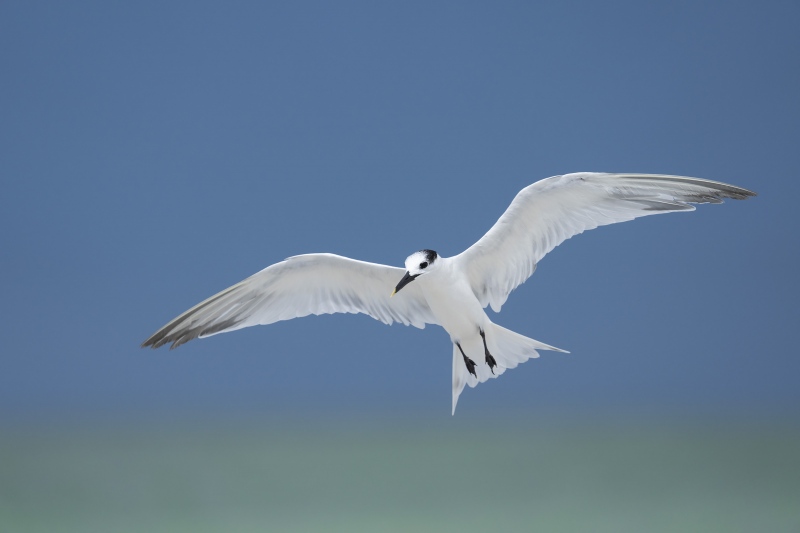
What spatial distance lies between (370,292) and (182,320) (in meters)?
0.81

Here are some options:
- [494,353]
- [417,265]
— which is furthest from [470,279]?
[417,265]

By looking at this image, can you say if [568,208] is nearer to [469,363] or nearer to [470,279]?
[470,279]

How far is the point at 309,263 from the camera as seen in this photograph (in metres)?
3.93

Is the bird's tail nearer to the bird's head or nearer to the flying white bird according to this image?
the flying white bird

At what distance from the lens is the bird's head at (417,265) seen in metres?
3.57

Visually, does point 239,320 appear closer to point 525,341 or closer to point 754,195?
point 525,341

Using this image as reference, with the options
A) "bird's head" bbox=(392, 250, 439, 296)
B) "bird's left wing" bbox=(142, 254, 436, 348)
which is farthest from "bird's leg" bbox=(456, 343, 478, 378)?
"bird's head" bbox=(392, 250, 439, 296)

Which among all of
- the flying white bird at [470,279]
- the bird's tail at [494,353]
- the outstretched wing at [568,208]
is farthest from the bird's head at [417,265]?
the bird's tail at [494,353]

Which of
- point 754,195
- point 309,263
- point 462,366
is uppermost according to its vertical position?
point 309,263

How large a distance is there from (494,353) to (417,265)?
56cm

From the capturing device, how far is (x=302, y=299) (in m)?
4.10

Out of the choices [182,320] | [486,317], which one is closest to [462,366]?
[486,317]

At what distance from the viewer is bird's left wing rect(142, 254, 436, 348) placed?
12.9 ft

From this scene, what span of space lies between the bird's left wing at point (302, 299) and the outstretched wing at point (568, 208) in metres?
0.37
